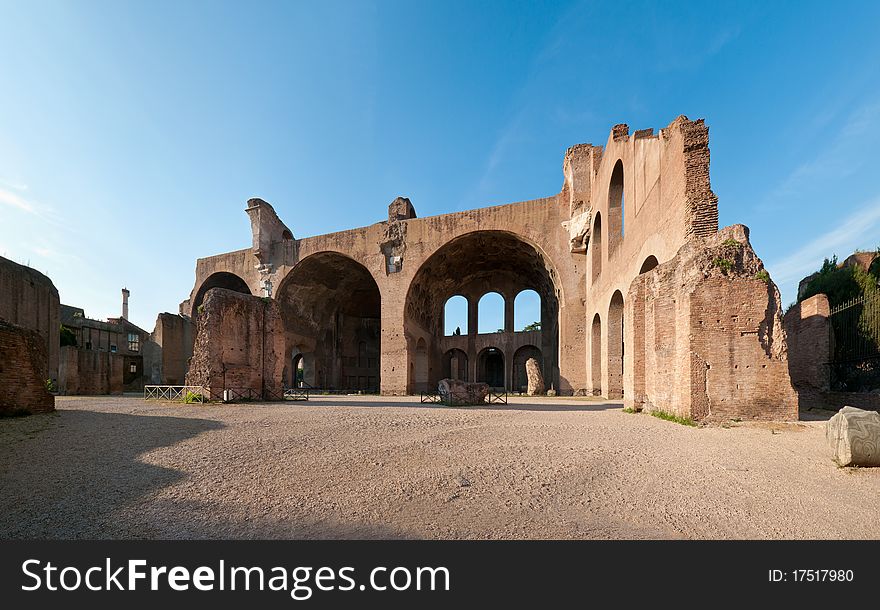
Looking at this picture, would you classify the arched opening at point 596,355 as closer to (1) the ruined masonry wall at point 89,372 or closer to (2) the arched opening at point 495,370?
(2) the arched opening at point 495,370

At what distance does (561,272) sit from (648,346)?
870 centimetres

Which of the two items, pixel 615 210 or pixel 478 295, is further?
Answer: pixel 478 295

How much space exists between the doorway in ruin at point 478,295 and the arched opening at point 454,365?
5.0 inches

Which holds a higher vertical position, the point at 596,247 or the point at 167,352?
the point at 596,247

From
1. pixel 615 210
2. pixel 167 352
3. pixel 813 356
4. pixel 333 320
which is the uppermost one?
pixel 615 210

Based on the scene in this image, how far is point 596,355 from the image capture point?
14.9 m

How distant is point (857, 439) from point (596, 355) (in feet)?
36.9

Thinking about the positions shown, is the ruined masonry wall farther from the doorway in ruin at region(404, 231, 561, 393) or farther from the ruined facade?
the doorway in ruin at region(404, 231, 561, 393)

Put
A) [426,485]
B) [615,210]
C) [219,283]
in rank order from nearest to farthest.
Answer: [426,485] → [615,210] → [219,283]

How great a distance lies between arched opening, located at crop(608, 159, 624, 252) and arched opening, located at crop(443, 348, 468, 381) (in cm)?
1738

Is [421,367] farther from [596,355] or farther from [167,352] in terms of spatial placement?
[167,352]

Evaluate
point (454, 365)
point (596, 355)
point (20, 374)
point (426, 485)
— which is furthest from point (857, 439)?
point (454, 365)

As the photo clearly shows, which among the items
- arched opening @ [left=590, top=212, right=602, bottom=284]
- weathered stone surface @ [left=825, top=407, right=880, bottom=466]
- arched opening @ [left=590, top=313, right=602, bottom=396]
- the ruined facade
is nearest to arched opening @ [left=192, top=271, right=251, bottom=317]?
the ruined facade

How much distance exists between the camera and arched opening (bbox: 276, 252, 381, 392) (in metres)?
23.0
